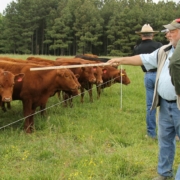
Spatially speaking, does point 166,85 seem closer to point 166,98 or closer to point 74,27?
point 166,98

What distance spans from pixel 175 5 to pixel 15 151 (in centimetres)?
7568

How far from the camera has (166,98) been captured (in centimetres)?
379

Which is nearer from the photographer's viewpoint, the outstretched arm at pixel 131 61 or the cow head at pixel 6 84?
the outstretched arm at pixel 131 61

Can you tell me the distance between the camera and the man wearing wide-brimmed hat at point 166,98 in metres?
3.71

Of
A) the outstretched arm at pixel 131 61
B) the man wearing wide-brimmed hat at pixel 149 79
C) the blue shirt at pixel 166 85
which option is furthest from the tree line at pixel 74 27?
the blue shirt at pixel 166 85

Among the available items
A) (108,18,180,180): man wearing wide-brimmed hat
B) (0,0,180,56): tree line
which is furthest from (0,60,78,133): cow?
(0,0,180,56): tree line

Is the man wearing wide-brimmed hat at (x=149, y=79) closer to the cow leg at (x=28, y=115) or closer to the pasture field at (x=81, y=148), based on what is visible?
the pasture field at (x=81, y=148)

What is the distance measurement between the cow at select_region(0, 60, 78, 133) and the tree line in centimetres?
4560

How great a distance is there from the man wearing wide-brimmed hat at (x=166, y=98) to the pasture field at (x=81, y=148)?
18.2 inches

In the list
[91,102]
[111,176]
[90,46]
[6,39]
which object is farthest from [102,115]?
[6,39]

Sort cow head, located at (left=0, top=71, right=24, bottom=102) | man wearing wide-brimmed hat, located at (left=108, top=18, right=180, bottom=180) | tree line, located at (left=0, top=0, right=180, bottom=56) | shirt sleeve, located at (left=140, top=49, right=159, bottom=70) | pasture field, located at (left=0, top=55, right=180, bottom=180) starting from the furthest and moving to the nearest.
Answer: tree line, located at (left=0, top=0, right=180, bottom=56) → cow head, located at (left=0, top=71, right=24, bottom=102) → pasture field, located at (left=0, top=55, right=180, bottom=180) → shirt sleeve, located at (left=140, top=49, right=159, bottom=70) → man wearing wide-brimmed hat, located at (left=108, top=18, right=180, bottom=180)

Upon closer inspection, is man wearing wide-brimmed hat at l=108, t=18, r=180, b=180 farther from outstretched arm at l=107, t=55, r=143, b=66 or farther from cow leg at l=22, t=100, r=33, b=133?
cow leg at l=22, t=100, r=33, b=133

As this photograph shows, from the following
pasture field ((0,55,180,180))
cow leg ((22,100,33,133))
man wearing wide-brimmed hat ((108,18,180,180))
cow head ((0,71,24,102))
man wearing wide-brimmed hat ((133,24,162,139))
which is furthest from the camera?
cow leg ((22,100,33,133))

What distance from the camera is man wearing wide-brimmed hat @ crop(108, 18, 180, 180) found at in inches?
146
